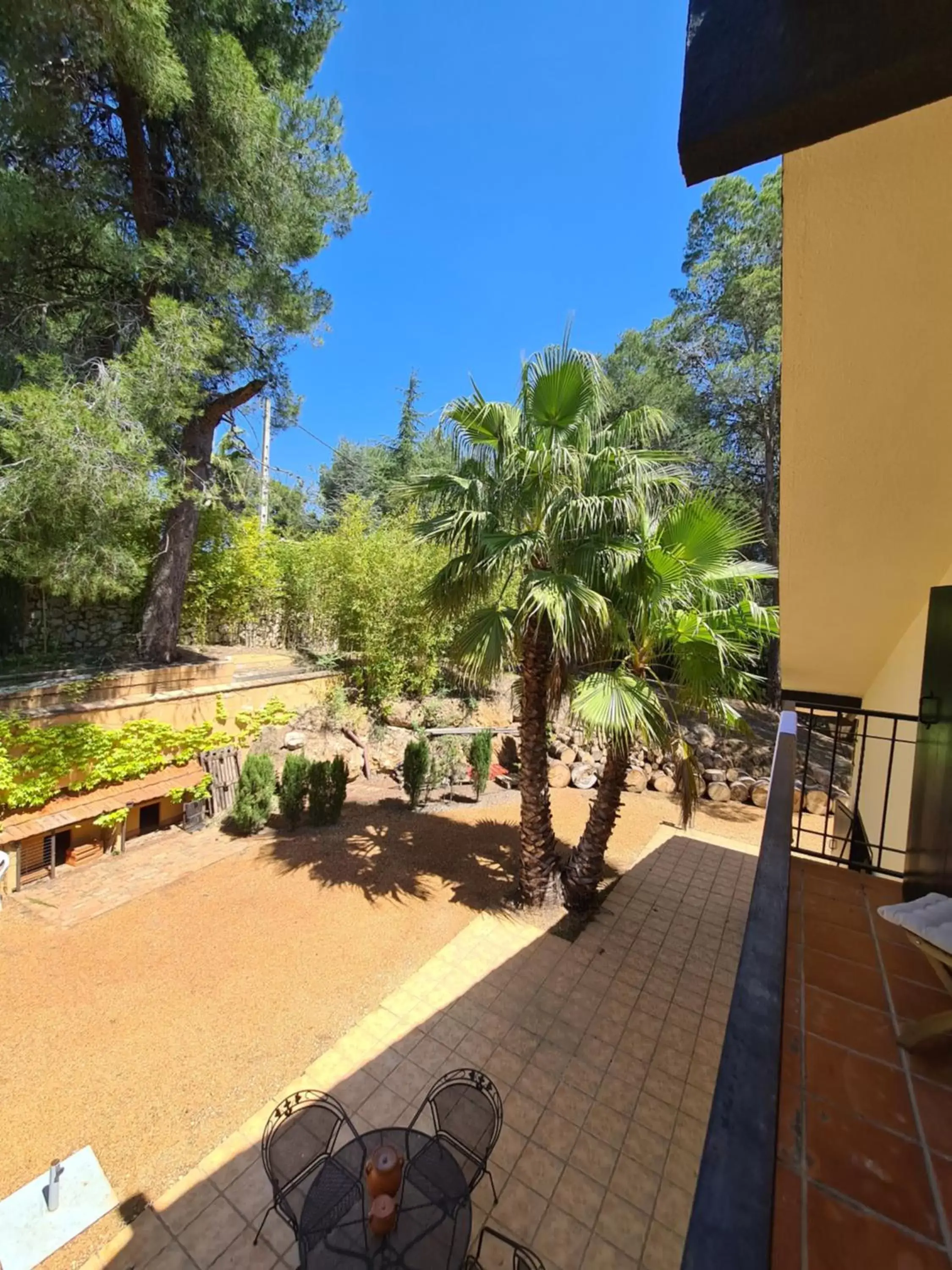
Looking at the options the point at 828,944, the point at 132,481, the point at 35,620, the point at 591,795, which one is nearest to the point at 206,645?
the point at 35,620

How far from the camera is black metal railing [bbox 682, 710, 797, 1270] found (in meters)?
0.61

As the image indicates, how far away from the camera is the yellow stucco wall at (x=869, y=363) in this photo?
43.5 inches

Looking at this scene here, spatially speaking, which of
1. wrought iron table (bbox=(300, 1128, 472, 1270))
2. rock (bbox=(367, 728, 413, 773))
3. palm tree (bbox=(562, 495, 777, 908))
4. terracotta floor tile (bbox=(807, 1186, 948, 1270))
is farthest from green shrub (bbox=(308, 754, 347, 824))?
terracotta floor tile (bbox=(807, 1186, 948, 1270))

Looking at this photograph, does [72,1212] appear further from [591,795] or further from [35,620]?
[35,620]

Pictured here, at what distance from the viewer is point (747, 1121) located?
774mm

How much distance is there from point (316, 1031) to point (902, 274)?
5501 mm

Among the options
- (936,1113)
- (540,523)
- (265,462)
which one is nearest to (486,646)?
(540,523)

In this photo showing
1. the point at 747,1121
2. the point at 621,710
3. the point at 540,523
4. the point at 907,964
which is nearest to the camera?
the point at 747,1121

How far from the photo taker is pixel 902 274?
132 centimetres

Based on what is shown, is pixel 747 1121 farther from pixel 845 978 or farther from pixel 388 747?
pixel 388 747

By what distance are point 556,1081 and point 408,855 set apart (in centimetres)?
352

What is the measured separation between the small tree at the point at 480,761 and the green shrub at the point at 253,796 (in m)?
3.44

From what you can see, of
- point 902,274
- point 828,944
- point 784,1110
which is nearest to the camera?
point 902,274

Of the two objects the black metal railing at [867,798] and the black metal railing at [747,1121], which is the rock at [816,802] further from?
the black metal railing at [747,1121]
